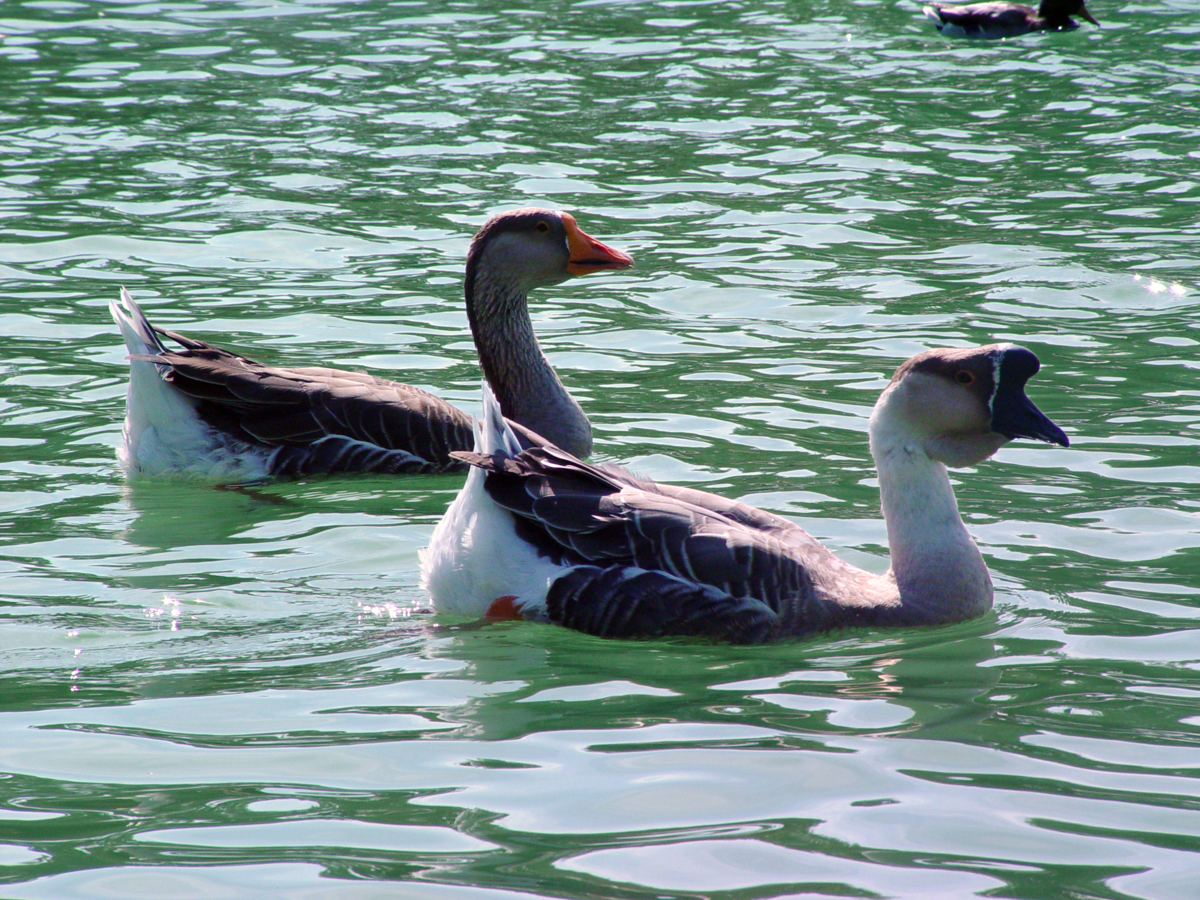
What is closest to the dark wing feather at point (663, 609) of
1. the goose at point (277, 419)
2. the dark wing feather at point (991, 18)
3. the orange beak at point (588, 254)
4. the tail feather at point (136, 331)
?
the goose at point (277, 419)

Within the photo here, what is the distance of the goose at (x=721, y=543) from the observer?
20.9 feet

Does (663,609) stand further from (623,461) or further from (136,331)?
(136,331)

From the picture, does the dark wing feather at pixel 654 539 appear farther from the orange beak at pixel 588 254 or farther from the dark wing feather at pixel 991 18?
the dark wing feather at pixel 991 18

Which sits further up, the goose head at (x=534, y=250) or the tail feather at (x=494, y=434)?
the goose head at (x=534, y=250)

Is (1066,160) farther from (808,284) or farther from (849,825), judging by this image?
(849,825)

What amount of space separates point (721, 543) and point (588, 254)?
11.5 feet

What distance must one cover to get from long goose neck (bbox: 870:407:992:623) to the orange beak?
9.85 feet

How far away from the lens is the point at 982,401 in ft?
21.6

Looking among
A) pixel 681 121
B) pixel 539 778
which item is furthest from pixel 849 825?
pixel 681 121

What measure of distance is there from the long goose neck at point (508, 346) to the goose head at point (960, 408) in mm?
2865

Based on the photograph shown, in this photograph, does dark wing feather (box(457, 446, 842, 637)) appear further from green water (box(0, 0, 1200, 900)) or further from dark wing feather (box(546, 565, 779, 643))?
green water (box(0, 0, 1200, 900))

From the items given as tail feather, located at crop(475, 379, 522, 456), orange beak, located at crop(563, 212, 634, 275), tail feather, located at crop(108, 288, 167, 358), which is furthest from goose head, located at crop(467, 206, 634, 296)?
tail feather, located at crop(475, 379, 522, 456)

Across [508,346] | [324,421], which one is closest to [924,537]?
[508,346]

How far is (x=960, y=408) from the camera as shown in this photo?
21.8 ft
